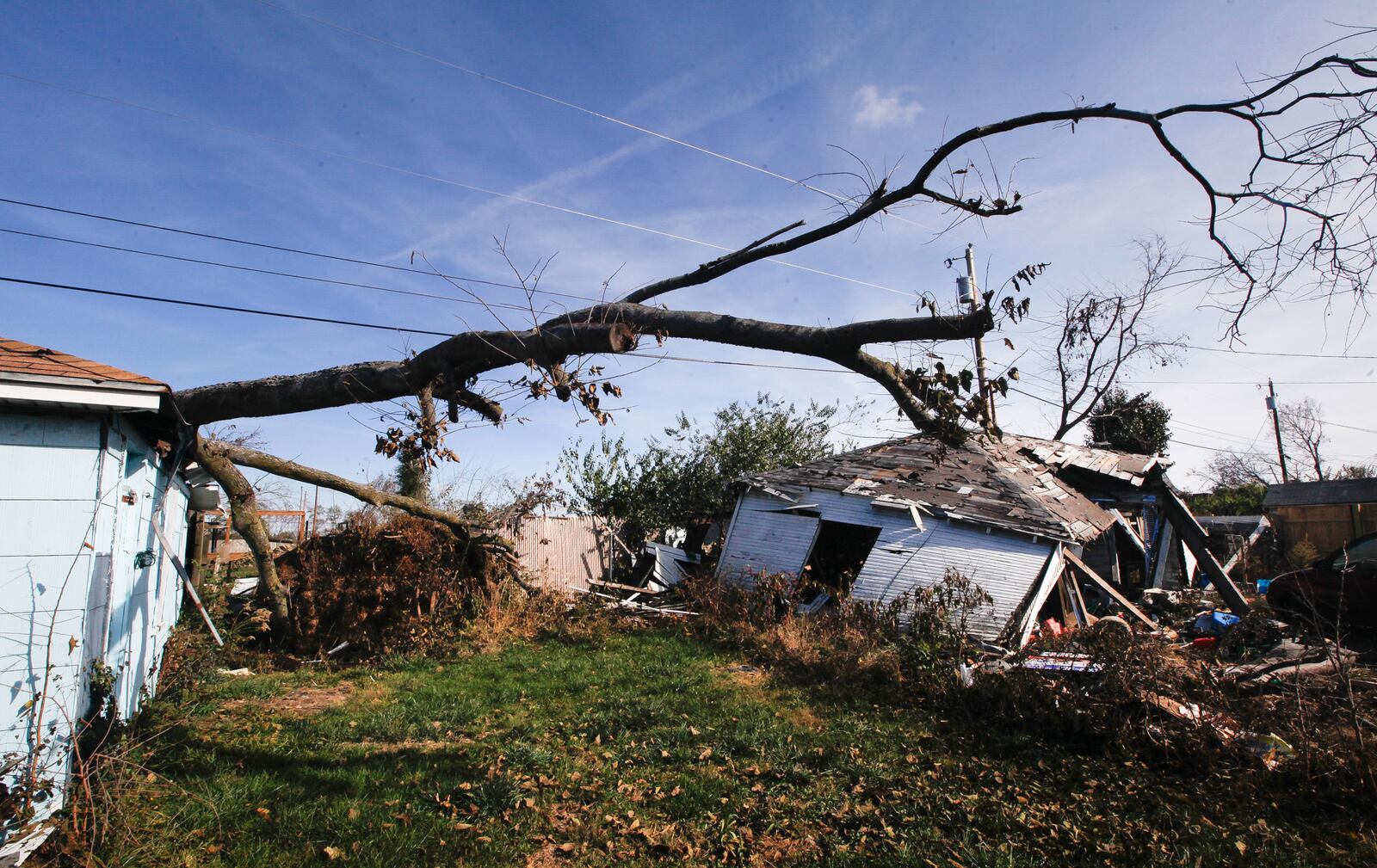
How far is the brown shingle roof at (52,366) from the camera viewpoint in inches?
179

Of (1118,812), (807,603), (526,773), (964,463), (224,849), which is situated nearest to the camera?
(224,849)

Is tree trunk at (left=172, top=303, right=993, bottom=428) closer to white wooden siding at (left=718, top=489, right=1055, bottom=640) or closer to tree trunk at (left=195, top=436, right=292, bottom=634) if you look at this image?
tree trunk at (left=195, top=436, right=292, bottom=634)

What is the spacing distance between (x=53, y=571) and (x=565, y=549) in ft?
38.2

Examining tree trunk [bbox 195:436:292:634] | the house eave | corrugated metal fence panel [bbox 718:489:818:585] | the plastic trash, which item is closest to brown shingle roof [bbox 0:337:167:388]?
the house eave

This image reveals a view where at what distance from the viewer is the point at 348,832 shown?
178 inches

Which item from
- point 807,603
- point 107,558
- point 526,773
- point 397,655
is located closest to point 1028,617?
point 807,603

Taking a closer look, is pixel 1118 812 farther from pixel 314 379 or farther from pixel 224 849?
pixel 314 379

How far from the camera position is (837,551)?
15.1m

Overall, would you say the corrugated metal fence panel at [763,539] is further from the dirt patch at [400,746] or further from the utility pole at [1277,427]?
the utility pole at [1277,427]

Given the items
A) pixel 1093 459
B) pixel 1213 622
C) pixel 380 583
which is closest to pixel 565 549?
pixel 380 583

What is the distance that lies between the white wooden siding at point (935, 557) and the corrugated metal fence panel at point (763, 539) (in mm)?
43

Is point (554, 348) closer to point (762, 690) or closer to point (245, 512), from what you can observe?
point (762, 690)

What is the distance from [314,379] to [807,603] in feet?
30.8

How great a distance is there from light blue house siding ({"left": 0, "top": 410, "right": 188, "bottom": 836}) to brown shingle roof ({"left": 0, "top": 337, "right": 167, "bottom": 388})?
305 millimetres
